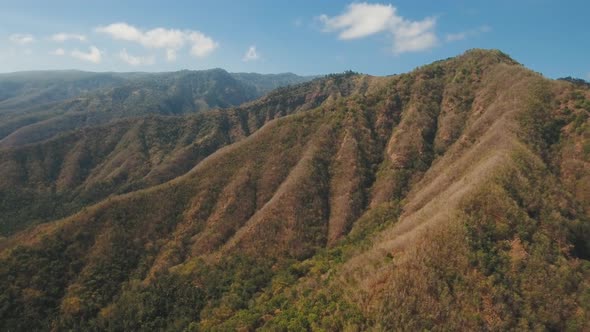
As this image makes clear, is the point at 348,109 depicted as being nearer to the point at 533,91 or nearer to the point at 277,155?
the point at 277,155

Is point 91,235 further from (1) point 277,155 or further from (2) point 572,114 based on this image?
(2) point 572,114

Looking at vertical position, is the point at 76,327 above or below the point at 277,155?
below

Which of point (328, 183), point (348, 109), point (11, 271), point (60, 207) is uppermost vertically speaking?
point (348, 109)

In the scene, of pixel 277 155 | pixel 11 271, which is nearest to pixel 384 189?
pixel 277 155

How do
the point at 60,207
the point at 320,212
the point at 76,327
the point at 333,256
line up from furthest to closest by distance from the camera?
1. the point at 60,207
2. the point at 320,212
3. the point at 333,256
4. the point at 76,327

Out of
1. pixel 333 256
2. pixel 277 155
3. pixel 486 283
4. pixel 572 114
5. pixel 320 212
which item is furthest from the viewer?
pixel 277 155

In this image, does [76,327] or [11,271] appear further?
[11,271]
